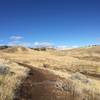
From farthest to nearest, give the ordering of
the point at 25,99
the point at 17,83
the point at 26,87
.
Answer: the point at 17,83
the point at 26,87
the point at 25,99

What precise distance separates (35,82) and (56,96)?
368cm

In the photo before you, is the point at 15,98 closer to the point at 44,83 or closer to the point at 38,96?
the point at 38,96

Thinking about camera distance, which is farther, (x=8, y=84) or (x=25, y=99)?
(x=8, y=84)

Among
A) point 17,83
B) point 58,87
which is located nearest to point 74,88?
point 58,87

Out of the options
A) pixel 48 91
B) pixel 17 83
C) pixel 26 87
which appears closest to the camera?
pixel 48 91

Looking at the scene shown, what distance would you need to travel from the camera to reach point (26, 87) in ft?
47.5

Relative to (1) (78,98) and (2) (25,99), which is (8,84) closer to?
(2) (25,99)

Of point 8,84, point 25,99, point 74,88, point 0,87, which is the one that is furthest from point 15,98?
point 74,88

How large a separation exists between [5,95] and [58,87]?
3455 millimetres

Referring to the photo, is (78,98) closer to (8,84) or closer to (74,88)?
(74,88)

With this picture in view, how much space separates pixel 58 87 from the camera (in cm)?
1474

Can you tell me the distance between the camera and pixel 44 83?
624 inches

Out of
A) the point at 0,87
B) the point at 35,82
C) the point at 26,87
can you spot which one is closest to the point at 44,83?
the point at 35,82

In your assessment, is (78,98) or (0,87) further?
(0,87)
